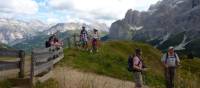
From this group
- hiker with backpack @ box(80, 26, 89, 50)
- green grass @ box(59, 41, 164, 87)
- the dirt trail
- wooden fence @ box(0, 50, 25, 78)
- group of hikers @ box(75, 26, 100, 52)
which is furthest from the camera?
hiker with backpack @ box(80, 26, 89, 50)

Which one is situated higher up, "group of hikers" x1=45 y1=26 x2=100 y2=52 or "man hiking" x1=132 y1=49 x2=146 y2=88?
"group of hikers" x1=45 y1=26 x2=100 y2=52

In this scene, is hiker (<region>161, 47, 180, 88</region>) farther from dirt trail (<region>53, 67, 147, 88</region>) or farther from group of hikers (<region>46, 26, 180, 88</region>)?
dirt trail (<region>53, 67, 147, 88</region>)

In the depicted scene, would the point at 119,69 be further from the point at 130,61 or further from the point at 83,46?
the point at 130,61

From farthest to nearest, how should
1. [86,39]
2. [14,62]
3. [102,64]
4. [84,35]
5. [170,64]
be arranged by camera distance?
[86,39] → [84,35] → [102,64] → [170,64] → [14,62]

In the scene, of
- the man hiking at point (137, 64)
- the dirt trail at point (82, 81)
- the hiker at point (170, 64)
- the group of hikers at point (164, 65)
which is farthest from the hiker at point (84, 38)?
the man hiking at point (137, 64)

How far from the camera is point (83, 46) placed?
140 feet

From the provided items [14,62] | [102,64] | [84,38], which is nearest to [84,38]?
[84,38]

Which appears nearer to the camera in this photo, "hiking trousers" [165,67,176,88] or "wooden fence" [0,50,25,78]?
"wooden fence" [0,50,25,78]

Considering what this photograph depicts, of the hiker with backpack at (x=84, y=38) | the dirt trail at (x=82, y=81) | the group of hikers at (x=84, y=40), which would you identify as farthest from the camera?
the hiker with backpack at (x=84, y=38)

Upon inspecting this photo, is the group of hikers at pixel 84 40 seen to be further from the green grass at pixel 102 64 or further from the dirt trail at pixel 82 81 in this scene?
the dirt trail at pixel 82 81

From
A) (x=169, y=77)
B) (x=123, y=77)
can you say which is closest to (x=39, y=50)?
(x=169, y=77)

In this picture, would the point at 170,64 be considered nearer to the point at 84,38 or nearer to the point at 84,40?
the point at 84,40

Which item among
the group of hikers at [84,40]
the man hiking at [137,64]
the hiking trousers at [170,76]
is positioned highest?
the group of hikers at [84,40]

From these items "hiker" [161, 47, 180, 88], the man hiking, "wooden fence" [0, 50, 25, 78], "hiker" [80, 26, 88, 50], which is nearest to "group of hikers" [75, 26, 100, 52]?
"hiker" [80, 26, 88, 50]
